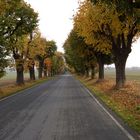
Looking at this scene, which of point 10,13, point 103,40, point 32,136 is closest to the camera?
point 32,136

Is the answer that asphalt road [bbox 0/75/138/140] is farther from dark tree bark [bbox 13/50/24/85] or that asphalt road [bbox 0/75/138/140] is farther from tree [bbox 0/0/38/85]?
dark tree bark [bbox 13/50/24/85]

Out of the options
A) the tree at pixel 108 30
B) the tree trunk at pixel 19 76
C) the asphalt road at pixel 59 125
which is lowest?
the asphalt road at pixel 59 125

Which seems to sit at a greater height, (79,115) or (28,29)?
(28,29)

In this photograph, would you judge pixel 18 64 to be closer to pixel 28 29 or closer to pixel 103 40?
pixel 28 29

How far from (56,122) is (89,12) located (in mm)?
19272

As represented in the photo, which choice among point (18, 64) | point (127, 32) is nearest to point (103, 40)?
point (127, 32)

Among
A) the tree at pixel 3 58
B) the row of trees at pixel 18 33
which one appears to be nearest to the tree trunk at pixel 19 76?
the row of trees at pixel 18 33

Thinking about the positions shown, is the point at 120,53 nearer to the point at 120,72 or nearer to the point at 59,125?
the point at 120,72

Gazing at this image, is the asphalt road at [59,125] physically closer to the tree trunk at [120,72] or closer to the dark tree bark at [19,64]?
the tree trunk at [120,72]

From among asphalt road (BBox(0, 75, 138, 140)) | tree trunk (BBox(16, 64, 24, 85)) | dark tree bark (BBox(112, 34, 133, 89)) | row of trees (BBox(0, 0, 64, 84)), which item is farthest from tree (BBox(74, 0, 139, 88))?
tree trunk (BBox(16, 64, 24, 85))

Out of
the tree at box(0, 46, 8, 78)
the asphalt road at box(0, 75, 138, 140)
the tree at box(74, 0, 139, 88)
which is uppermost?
the tree at box(74, 0, 139, 88)

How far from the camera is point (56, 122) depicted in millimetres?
15336

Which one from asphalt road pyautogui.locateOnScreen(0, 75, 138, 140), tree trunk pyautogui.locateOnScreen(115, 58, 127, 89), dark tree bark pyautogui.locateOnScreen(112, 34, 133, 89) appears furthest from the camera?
tree trunk pyautogui.locateOnScreen(115, 58, 127, 89)

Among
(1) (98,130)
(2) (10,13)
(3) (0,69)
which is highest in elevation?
(2) (10,13)
